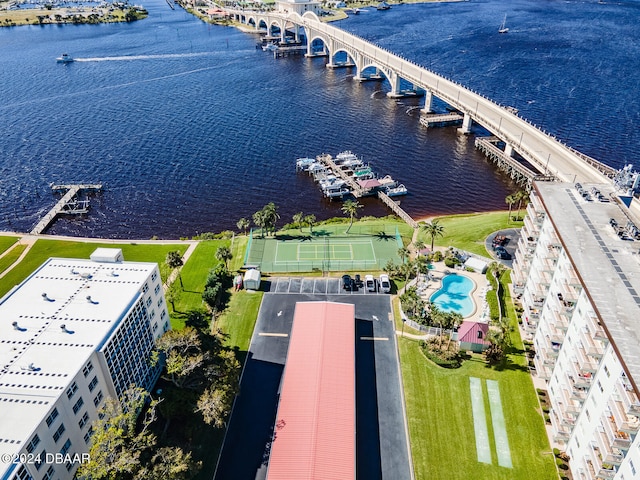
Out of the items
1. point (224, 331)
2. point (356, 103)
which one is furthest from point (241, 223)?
point (356, 103)

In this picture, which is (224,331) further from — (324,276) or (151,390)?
(324,276)

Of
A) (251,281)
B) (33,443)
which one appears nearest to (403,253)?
(251,281)

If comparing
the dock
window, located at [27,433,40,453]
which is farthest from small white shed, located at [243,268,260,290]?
the dock

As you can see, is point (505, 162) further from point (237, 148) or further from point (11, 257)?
point (11, 257)

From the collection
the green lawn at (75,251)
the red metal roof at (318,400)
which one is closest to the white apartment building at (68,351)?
the red metal roof at (318,400)

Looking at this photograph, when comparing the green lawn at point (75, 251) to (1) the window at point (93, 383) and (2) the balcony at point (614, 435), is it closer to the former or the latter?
(1) the window at point (93, 383)

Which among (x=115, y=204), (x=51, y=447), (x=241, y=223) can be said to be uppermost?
(x=51, y=447)
